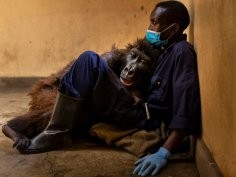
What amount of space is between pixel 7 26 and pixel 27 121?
2.34m

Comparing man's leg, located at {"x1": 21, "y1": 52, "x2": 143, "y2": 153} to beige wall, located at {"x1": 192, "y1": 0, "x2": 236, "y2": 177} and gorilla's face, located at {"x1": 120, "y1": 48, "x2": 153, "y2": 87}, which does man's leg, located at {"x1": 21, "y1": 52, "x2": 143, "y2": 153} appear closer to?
gorilla's face, located at {"x1": 120, "y1": 48, "x2": 153, "y2": 87}

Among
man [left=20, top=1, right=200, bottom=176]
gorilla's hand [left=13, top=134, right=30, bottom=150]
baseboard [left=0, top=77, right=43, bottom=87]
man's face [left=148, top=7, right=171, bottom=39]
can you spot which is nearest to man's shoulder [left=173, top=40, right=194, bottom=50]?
man [left=20, top=1, right=200, bottom=176]

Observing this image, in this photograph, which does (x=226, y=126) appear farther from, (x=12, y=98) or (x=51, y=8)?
(x=51, y=8)

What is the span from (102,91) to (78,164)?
1.43ft

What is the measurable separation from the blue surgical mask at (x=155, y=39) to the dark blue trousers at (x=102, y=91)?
290 mm

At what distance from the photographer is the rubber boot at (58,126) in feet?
7.64

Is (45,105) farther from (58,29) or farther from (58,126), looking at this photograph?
(58,29)

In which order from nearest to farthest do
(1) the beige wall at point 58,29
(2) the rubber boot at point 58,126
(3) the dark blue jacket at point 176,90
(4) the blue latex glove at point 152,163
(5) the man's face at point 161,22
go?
1. (4) the blue latex glove at point 152,163
2. (3) the dark blue jacket at point 176,90
3. (2) the rubber boot at point 58,126
4. (5) the man's face at point 161,22
5. (1) the beige wall at point 58,29

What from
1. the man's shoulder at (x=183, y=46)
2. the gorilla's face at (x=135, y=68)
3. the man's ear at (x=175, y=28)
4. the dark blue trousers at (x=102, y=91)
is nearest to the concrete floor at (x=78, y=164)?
the dark blue trousers at (x=102, y=91)

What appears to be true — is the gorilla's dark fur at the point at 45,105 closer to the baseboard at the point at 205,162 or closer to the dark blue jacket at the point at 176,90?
the dark blue jacket at the point at 176,90

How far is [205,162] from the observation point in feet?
6.30

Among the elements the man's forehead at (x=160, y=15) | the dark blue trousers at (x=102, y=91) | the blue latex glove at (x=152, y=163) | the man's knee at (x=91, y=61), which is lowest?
the blue latex glove at (x=152, y=163)

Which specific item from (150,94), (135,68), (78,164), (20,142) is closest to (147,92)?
(150,94)

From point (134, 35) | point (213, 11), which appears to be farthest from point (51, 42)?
point (213, 11)
